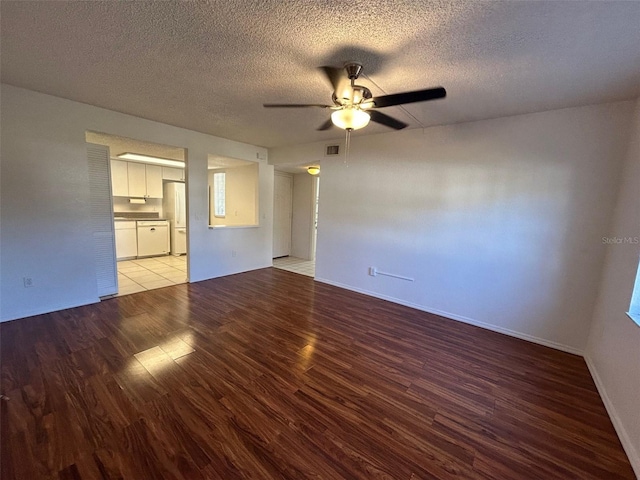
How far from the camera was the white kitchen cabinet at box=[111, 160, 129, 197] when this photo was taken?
5.86 meters

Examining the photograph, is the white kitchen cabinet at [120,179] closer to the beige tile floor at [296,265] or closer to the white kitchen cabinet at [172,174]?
the white kitchen cabinet at [172,174]

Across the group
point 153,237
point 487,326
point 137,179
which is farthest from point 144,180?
point 487,326

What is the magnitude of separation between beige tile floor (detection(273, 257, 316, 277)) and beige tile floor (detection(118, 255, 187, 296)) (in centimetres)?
203

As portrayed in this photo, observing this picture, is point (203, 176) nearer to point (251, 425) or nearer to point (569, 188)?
point (251, 425)

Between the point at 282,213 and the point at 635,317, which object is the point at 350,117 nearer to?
the point at 635,317

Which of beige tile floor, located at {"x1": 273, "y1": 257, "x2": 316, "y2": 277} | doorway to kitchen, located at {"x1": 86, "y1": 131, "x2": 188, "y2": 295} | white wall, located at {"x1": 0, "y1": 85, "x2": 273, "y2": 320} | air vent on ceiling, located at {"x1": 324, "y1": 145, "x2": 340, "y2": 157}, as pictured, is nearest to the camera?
white wall, located at {"x1": 0, "y1": 85, "x2": 273, "y2": 320}

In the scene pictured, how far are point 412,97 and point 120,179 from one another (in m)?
6.71

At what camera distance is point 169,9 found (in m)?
1.53

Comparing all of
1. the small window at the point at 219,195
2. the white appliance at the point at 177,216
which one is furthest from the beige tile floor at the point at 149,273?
the small window at the point at 219,195

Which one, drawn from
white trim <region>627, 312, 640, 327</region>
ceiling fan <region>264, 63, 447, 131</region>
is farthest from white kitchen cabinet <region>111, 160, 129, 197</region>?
white trim <region>627, 312, 640, 327</region>

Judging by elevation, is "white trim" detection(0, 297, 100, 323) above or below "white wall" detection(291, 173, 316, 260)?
below

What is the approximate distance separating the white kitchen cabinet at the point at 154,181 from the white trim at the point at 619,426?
8175 millimetres

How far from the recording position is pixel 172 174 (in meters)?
6.80

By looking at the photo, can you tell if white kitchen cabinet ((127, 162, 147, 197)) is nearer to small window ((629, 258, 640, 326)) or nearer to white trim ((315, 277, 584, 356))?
white trim ((315, 277, 584, 356))
